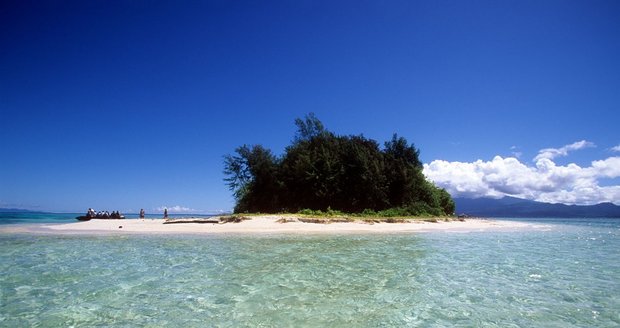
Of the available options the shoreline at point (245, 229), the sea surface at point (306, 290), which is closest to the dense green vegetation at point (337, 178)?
the shoreline at point (245, 229)

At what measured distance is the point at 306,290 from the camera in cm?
733

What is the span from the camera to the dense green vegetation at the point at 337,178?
40.4 metres

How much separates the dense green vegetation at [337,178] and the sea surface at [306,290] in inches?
1102

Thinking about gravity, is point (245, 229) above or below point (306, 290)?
above

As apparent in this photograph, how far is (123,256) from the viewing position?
11992 millimetres

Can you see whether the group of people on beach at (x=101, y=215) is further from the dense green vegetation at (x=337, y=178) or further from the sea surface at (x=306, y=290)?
the sea surface at (x=306, y=290)

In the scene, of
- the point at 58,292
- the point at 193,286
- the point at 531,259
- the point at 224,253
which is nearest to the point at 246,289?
the point at 193,286

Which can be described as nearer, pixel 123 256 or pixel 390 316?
pixel 390 316

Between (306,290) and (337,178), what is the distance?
109 ft

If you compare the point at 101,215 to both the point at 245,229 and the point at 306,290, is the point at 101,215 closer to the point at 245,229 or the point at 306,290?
the point at 245,229

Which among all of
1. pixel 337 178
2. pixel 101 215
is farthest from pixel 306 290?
pixel 101 215

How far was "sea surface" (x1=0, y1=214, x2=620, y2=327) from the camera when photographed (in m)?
5.44

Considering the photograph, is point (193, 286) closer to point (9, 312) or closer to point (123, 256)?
point (9, 312)

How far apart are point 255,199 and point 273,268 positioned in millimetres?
36849
